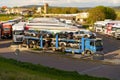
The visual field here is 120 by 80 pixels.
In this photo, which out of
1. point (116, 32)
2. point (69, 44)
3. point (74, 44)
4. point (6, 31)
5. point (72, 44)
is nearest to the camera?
point (74, 44)

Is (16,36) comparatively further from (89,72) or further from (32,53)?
(89,72)

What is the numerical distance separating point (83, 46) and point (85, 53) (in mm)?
742

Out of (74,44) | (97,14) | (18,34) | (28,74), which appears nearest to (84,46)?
(74,44)

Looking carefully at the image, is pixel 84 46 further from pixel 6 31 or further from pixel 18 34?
pixel 6 31

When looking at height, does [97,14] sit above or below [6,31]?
above

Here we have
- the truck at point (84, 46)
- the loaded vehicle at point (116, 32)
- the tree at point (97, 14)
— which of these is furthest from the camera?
the tree at point (97, 14)

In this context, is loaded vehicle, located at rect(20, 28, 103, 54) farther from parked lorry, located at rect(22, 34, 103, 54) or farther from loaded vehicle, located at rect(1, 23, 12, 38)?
loaded vehicle, located at rect(1, 23, 12, 38)

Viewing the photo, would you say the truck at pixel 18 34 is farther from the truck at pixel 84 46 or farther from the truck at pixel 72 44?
the truck at pixel 84 46

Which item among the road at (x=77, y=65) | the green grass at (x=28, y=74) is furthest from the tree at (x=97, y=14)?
the green grass at (x=28, y=74)

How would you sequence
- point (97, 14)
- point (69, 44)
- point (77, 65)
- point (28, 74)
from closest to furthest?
point (28, 74) → point (77, 65) → point (69, 44) → point (97, 14)

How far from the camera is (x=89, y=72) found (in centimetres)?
2427

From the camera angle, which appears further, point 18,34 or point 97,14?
point 97,14

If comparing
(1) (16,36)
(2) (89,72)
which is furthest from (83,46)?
(1) (16,36)

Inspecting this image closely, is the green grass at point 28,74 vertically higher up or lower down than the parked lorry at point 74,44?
higher up
